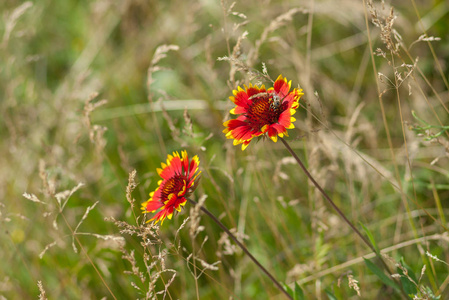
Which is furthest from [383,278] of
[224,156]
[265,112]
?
[224,156]

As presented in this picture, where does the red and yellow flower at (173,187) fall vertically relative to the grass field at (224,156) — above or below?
above

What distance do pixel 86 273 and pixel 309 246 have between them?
0.91 meters

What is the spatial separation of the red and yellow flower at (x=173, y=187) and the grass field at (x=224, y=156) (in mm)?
136

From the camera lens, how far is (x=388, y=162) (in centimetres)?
204

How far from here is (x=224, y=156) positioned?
2348 mm

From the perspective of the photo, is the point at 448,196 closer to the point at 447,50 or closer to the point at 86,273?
the point at 447,50

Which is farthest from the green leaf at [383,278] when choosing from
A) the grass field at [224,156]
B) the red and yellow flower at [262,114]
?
the red and yellow flower at [262,114]

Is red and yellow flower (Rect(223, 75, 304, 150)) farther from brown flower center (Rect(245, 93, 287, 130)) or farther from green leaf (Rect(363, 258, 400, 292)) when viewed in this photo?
green leaf (Rect(363, 258, 400, 292))

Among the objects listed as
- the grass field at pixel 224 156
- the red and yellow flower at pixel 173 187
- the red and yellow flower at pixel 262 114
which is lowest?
the grass field at pixel 224 156

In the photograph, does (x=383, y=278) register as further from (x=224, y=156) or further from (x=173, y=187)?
(x=224, y=156)

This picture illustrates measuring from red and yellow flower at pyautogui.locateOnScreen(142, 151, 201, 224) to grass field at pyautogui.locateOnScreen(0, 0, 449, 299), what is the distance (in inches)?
5.3

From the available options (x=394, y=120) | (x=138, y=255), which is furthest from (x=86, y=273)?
(x=394, y=120)

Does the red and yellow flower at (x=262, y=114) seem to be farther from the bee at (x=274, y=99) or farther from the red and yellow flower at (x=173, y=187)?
the red and yellow flower at (x=173, y=187)

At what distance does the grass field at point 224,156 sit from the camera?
1.49 m
